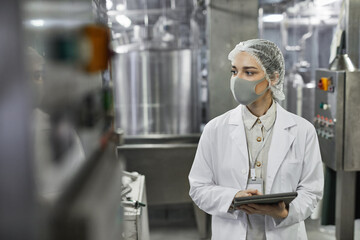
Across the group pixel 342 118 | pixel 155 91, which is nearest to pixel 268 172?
pixel 342 118

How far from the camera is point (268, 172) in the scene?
1.51m

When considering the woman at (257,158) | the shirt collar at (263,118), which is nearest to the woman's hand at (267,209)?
the woman at (257,158)

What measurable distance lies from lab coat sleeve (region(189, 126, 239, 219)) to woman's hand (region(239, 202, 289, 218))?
0.10m

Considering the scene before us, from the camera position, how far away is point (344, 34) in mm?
2969

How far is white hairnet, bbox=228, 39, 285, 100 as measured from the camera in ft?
5.06

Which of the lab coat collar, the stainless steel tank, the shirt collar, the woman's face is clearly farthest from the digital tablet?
the stainless steel tank

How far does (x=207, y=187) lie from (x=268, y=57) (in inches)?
20.9

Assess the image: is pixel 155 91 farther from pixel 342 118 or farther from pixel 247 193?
pixel 247 193

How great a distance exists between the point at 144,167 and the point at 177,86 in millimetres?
1320

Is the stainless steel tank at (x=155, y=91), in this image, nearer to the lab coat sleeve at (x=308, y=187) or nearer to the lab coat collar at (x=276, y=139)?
the lab coat collar at (x=276, y=139)

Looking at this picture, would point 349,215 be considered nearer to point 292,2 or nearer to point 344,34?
point 344,34

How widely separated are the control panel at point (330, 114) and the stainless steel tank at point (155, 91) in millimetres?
1500

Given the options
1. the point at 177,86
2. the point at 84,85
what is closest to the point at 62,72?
the point at 84,85

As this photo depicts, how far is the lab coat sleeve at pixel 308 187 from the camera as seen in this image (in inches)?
58.2
